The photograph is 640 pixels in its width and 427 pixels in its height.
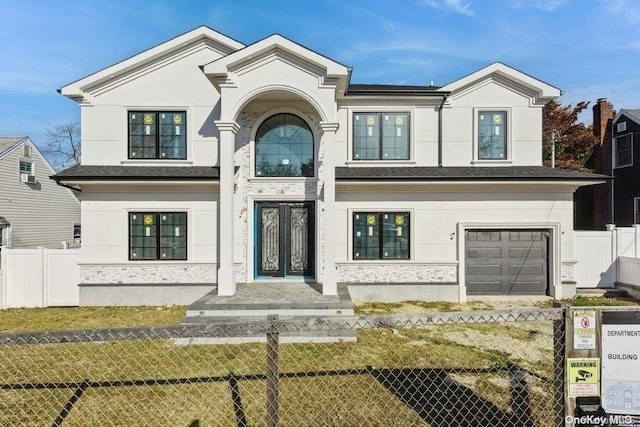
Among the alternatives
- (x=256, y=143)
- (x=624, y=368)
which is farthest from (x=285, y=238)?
(x=624, y=368)

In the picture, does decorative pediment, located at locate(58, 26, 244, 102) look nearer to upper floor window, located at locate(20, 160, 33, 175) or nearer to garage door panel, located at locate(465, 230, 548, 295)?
garage door panel, located at locate(465, 230, 548, 295)

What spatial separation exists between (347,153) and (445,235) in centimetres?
375

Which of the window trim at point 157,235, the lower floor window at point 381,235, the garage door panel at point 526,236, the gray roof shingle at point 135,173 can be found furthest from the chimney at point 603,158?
the window trim at point 157,235

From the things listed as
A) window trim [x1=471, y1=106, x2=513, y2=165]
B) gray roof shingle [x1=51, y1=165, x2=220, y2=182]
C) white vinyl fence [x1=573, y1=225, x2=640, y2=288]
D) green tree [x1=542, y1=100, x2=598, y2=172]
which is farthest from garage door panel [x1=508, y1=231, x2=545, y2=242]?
green tree [x1=542, y1=100, x2=598, y2=172]

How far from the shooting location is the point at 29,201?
1778 centimetres

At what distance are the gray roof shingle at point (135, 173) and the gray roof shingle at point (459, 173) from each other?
150 inches

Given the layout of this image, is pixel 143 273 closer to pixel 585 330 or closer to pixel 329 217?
pixel 329 217

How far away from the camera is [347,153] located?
1030 cm

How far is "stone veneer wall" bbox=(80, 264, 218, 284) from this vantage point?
9.77 m

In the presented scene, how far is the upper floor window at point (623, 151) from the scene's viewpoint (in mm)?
16781

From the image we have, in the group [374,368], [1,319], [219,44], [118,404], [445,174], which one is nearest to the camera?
[118,404]

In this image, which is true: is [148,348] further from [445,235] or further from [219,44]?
[219,44]

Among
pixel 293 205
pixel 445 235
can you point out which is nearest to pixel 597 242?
pixel 445 235

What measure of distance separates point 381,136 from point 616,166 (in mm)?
15032
